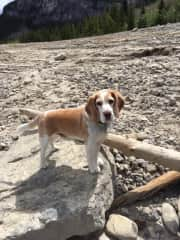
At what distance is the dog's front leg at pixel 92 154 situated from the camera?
652 centimetres

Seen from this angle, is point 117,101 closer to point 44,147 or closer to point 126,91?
point 44,147

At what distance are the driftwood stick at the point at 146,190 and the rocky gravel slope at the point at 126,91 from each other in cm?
14

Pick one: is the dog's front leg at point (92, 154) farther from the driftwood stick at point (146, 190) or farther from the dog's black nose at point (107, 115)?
the driftwood stick at point (146, 190)

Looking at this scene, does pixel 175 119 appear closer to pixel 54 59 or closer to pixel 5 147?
pixel 5 147

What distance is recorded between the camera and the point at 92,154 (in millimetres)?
6664

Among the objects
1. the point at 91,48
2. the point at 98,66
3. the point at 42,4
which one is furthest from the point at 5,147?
the point at 42,4

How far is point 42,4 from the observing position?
178875 mm

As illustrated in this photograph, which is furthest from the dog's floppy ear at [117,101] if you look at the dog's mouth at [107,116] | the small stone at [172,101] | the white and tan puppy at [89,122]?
the small stone at [172,101]

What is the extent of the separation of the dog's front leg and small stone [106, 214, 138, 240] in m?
0.80

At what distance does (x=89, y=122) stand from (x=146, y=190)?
1709 millimetres

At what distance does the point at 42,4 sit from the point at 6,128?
575ft

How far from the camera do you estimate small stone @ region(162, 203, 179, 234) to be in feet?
22.8

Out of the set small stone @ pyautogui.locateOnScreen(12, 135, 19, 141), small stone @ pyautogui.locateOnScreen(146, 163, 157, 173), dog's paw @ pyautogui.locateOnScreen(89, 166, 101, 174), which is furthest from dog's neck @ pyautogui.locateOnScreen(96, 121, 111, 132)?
small stone @ pyautogui.locateOnScreen(12, 135, 19, 141)

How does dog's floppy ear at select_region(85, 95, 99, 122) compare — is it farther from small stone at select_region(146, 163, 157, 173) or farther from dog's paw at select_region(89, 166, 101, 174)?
small stone at select_region(146, 163, 157, 173)
